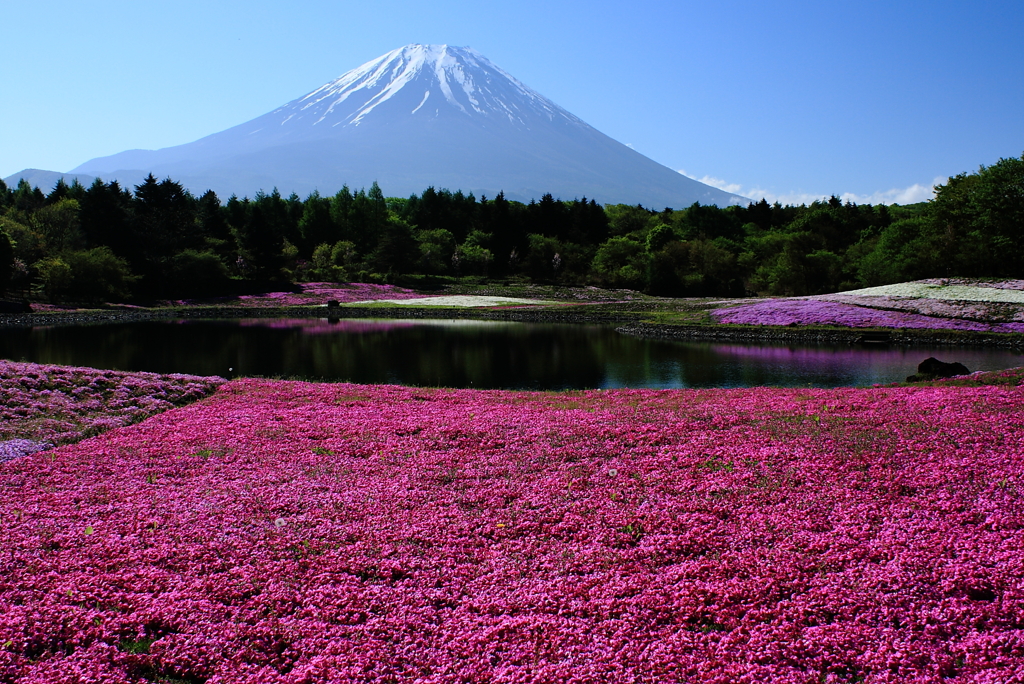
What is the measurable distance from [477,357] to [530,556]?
30221 mm

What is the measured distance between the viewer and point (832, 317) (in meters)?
55.1

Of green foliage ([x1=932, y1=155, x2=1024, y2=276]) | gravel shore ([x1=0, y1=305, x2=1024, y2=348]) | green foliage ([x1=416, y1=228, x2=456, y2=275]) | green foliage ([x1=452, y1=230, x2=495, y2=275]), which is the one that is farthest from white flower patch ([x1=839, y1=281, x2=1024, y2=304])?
green foliage ([x1=416, y1=228, x2=456, y2=275])

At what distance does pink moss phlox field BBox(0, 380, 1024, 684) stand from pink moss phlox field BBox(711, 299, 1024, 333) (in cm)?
4027

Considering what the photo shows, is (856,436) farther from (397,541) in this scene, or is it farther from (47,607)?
(47,607)

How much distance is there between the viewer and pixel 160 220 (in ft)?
311

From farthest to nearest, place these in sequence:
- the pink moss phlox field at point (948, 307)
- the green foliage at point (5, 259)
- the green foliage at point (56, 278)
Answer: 1. the green foliage at point (56, 278)
2. the green foliage at point (5, 259)
3. the pink moss phlox field at point (948, 307)

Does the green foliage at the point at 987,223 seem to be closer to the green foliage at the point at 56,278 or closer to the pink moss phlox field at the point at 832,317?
the pink moss phlox field at the point at 832,317

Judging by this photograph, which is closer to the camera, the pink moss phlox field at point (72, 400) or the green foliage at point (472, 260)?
the pink moss phlox field at point (72, 400)

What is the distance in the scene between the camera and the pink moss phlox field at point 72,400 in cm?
1680

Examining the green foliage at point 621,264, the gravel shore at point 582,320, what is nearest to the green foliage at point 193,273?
the gravel shore at point 582,320

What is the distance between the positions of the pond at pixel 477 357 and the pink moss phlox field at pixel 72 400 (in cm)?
778

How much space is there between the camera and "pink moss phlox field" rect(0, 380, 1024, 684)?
7000 millimetres

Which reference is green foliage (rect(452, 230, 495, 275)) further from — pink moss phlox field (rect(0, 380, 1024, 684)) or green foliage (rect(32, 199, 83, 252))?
pink moss phlox field (rect(0, 380, 1024, 684))

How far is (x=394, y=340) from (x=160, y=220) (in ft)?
220
